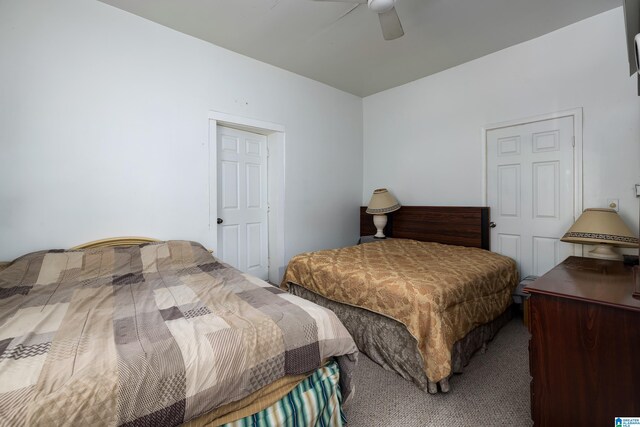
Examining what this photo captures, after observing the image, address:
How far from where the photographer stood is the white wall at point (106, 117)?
6.54 ft

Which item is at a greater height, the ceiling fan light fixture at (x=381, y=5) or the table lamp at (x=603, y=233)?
the ceiling fan light fixture at (x=381, y=5)

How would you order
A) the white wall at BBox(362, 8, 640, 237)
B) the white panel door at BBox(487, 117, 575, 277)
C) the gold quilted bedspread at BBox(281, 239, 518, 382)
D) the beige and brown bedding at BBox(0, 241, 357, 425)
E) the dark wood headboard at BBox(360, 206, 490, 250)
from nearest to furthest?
the beige and brown bedding at BBox(0, 241, 357, 425) → the gold quilted bedspread at BBox(281, 239, 518, 382) → the white wall at BBox(362, 8, 640, 237) → the white panel door at BBox(487, 117, 575, 277) → the dark wood headboard at BBox(360, 206, 490, 250)

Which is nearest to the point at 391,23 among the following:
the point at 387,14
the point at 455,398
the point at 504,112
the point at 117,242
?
the point at 387,14

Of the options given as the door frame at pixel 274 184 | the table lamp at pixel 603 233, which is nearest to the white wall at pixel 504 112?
the table lamp at pixel 603 233

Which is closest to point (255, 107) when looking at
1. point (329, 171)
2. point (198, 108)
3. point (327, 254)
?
point (198, 108)

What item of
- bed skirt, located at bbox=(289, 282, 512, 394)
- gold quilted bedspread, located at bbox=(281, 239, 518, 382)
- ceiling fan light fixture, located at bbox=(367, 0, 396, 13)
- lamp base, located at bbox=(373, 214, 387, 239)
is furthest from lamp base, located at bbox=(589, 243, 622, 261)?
ceiling fan light fixture, located at bbox=(367, 0, 396, 13)

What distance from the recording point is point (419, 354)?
176cm

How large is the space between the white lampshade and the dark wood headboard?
207 millimetres

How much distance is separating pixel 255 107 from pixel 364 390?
Result: 2854mm

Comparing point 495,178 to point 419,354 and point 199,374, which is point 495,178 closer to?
point 419,354

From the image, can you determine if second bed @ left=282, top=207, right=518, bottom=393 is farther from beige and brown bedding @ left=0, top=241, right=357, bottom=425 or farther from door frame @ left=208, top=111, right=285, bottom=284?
door frame @ left=208, top=111, right=285, bottom=284

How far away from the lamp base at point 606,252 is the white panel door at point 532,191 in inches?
15.9

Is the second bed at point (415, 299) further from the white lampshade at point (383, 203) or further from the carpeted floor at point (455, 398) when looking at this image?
the white lampshade at point (383, 203)

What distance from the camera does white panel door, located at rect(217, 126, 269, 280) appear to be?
318cm
